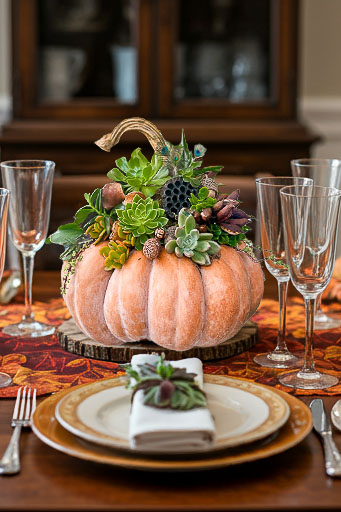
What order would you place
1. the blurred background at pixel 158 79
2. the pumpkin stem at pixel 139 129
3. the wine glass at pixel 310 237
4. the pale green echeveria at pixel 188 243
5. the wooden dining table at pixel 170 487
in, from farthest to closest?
the blurred background at pixel 158 79 < the pumpkin stem at pixel 139 129 < the pale green echeveria at pixel 188 243 < the wine glass at pixel 310 237 < the wooden dining table at pixel 170 487

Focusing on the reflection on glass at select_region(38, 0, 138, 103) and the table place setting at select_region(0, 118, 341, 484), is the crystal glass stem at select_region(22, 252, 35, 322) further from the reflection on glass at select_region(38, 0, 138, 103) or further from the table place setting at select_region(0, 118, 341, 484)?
the reflection on glass at select_region(38, 0, 138, 103)

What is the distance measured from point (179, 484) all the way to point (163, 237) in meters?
0.42

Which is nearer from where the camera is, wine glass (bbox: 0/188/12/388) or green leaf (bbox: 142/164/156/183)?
wine glass (bbox: 0/188/12/388)

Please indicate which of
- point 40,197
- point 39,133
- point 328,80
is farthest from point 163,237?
point 328,80

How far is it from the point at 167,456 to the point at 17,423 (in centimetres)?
21

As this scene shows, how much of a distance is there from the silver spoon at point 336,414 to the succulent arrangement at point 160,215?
26 centimetres

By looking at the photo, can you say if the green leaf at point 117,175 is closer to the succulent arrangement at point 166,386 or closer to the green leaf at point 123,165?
the green leaf at point 123,165

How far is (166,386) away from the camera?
2.60ft

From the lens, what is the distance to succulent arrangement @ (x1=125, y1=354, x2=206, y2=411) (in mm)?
777

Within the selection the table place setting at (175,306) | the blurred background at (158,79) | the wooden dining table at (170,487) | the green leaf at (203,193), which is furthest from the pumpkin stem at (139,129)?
the blurred background at (158,79)

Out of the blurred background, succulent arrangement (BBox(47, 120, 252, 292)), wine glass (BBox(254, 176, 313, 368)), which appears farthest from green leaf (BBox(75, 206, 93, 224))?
the blurred background

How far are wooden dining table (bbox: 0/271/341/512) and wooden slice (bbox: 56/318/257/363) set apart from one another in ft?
1.05

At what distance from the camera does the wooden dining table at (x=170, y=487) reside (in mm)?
718

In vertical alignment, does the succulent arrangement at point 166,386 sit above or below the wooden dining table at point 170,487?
above
